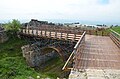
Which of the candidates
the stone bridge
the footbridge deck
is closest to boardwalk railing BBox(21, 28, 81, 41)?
the stone bridge

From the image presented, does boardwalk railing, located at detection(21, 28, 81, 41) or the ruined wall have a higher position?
boardwalk railing, located at detection(21, 28, 81, 41)

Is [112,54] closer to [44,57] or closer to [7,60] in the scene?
[7,60]

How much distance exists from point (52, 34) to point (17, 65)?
29.4 ft

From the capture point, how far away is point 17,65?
2809cm

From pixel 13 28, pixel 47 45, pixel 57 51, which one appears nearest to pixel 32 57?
pixel 47 45

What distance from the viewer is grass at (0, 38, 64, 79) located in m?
24.6

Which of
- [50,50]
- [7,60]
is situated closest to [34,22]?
[50,50]

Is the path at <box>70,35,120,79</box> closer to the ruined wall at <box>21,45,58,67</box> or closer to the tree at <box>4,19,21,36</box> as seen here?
the ruined wall at <box>21,45,58,67</box>

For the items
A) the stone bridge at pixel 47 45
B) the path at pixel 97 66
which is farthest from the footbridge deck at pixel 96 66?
the stone bridge at pixel 47 45

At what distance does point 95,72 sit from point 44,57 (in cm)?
2279

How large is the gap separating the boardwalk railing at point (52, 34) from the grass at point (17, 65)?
1728 mm

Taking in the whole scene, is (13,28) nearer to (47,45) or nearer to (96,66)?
(47,45)

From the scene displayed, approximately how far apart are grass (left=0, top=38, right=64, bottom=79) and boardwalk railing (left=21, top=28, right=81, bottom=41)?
5.67 feet

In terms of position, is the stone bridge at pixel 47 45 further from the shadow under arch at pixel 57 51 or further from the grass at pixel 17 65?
the grass at pixel 17 65
